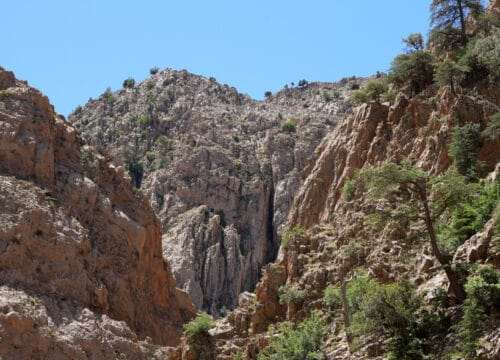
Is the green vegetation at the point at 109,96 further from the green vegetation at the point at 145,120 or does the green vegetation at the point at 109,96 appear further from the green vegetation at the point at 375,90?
the green vegetation at the point at 375,90

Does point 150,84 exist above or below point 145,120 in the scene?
above

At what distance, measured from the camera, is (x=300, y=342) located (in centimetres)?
3381

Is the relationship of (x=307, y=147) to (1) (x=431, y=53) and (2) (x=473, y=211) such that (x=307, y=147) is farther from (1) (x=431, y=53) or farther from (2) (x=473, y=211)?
(2) (x=473, y=211)

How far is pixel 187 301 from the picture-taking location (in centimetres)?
5566

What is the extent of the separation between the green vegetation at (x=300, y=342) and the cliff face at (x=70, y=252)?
11578 mm

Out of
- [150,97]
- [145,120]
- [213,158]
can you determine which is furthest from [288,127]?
[150,97]

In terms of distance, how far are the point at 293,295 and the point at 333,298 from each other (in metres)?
2.80

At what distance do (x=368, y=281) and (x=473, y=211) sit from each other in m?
5.72

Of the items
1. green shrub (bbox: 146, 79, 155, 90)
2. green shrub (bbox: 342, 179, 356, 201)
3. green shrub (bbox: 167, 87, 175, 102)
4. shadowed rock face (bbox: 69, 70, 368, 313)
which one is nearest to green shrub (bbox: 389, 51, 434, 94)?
green shrub (bbox: 342, 179, 356, 201)

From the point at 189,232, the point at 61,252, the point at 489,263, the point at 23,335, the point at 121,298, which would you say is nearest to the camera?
the point at 489,263

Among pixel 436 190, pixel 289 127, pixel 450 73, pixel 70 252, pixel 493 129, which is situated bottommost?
pixel 436 190

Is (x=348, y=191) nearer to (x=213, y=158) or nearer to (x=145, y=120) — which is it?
(x=213, y=158)

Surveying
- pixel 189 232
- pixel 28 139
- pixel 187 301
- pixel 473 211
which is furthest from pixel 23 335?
pixel 189 232

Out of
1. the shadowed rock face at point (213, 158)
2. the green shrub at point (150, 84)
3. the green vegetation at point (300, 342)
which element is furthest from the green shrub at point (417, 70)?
the green shrub at point (150, 84)
